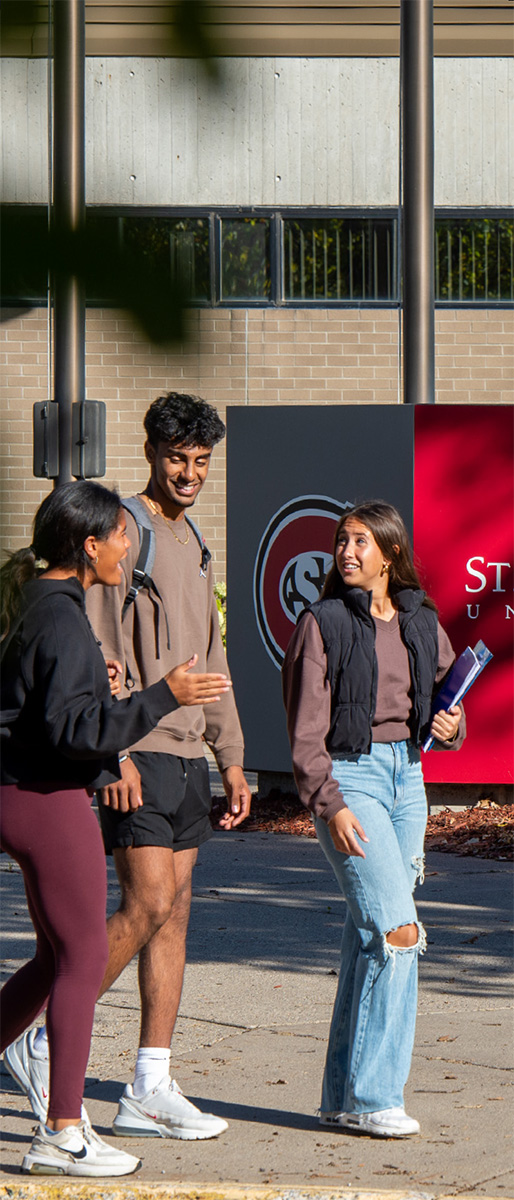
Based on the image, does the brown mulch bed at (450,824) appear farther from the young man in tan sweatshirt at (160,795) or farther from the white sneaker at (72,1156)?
the white sneaker at (72,1156)

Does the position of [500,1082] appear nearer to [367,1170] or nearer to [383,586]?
[367,1170]

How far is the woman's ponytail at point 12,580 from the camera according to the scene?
1409 mm

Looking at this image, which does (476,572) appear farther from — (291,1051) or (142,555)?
(142,555)

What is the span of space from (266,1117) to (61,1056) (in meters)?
0.85

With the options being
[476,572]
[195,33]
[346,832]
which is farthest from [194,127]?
[476,572]

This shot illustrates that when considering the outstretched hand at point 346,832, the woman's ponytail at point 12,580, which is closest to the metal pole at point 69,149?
the woman's ponytail at point 12,580

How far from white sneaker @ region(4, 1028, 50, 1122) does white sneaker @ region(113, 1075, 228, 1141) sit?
0.70 ft

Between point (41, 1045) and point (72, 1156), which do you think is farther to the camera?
point (41, 1045)

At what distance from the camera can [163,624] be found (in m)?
4.14

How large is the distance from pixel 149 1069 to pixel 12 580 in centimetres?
278

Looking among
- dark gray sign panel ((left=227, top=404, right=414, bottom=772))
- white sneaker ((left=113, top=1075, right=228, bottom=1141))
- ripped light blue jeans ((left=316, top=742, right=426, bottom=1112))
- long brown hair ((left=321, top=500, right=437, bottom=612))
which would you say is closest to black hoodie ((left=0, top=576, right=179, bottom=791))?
ripped light blue jeans ((left=316, top=742, right=426, bottom=1112))

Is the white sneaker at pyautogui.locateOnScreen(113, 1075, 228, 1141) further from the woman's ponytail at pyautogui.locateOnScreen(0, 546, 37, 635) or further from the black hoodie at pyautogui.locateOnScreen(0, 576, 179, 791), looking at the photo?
the woman's ponytail at pyautogui.locateOnScreen(0, 546, 37, 635)

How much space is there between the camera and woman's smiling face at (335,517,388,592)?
4.21 m

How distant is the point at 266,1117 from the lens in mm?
4262
